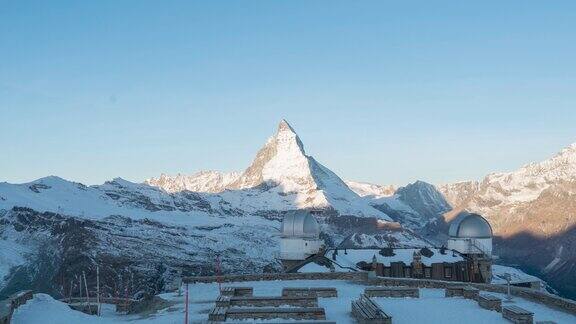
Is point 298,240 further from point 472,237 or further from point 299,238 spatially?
point 472,237

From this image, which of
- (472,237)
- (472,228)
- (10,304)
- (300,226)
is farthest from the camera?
(472,228)

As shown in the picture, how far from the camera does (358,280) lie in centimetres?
4850

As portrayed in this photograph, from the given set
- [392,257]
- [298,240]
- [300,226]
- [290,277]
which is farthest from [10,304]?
[392,257]

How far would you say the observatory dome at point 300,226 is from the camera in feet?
250

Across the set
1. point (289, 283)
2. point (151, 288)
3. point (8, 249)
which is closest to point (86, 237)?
point (8, 249)

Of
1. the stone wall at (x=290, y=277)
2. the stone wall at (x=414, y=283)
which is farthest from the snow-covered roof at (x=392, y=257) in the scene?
the stone wall at (x=414, y=283)

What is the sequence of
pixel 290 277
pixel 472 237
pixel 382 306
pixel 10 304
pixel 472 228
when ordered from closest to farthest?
pixel 10 304, pixel 382 306, pixel 290 277, pixel 472 237, pixel 472 228

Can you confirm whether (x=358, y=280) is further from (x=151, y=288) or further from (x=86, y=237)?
(x=86, y=237)

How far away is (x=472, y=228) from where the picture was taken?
81.4m

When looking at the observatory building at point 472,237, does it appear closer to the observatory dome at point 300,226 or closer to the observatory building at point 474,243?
the observatory building at point 474,243

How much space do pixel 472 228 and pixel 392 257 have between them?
422 inches

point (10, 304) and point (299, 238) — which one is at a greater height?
point (299, 238)

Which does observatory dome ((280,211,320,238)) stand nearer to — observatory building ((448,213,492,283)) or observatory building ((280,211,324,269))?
observatory building ((280,211,324,269))

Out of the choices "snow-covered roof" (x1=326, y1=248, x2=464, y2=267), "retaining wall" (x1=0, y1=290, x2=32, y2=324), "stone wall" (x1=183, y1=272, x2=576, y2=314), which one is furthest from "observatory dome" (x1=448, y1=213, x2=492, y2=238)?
"retaining wall" (x1=0, y1=290, x2=32, y2=324)
